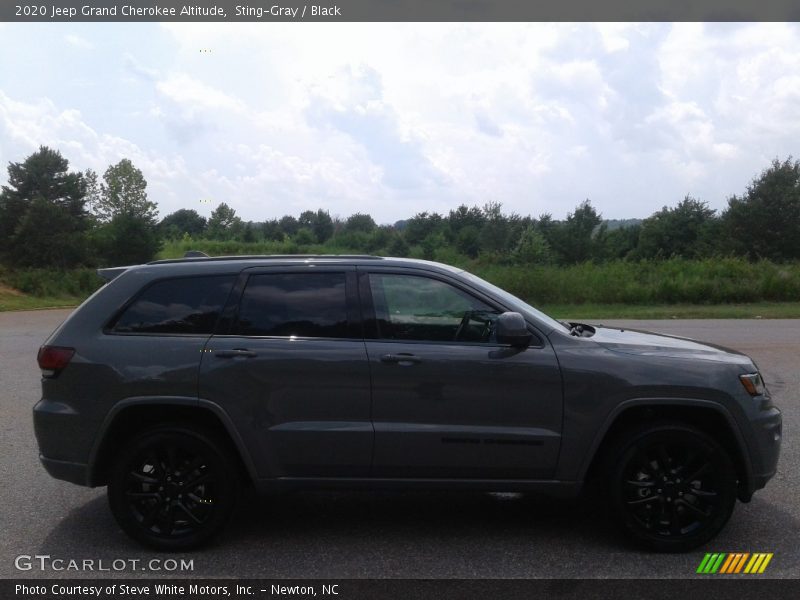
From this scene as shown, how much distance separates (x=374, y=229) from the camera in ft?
148

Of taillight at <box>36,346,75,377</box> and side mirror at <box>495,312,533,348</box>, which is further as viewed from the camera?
taillight at <box>36,346,75,377</box>

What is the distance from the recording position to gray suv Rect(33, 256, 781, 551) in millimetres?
4609

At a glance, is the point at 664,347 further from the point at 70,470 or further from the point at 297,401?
the point at 70,470

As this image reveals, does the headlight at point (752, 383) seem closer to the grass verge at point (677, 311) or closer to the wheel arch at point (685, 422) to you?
the wheel arch at point (685, 422)

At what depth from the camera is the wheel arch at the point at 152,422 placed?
4.64 metres

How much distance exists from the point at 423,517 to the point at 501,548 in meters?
0.74

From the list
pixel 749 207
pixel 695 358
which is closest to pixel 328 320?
pixel 695 358

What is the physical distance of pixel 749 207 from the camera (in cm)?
5269

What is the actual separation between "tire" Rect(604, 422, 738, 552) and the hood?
0.46 meters

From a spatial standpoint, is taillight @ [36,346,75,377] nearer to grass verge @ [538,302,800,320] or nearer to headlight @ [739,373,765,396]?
headlight @ [739,373,765,396]

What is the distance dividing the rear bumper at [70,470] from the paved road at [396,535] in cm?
42

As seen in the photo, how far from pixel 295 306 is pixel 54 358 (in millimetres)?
1533

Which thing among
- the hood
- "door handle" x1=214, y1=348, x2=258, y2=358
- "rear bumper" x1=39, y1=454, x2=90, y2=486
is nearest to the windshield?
the hood

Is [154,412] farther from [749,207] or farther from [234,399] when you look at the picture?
[749,207]
